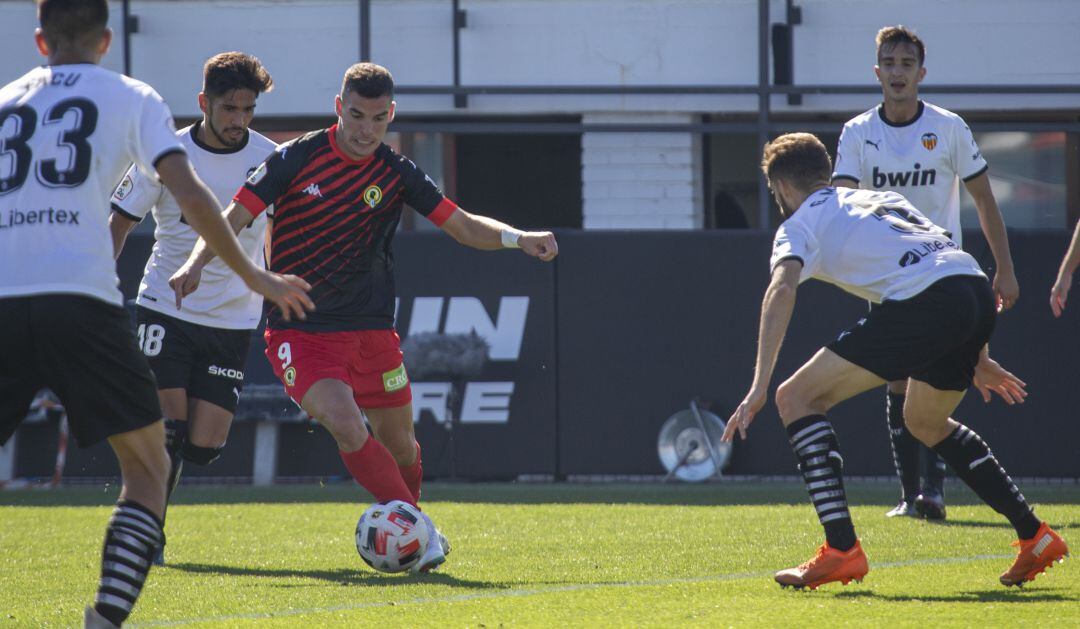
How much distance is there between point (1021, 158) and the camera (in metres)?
14.7

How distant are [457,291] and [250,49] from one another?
423 centimetres

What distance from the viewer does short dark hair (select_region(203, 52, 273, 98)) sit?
7105mm

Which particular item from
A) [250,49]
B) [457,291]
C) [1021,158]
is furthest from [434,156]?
[1021,158]

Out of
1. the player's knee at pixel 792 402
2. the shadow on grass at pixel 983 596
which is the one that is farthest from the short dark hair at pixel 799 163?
the shadow on grass at pixel 983 596

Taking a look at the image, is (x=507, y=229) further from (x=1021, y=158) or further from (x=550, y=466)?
(x=1021, y=158)

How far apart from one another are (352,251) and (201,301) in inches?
35.6

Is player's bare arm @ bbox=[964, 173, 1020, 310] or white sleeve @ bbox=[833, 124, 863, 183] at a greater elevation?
white sleeve @ bbox=[833, 124, 863, 183]

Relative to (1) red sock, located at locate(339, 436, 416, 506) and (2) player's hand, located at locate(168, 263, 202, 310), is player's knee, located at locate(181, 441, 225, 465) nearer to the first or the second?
(1) red sock, located at locate(339, 436, 416, 506)

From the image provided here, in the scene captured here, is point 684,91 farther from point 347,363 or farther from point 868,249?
point 868,249

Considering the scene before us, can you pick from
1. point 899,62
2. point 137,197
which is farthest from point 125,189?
point 899,62

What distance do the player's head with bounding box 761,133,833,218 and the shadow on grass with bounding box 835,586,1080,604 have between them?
5.08 ft

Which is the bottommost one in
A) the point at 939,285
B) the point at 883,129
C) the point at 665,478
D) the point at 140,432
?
the point at 665,478

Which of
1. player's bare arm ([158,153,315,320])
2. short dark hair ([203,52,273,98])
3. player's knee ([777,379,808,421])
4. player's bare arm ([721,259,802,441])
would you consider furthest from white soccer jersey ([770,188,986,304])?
short dark hair ([203,52,273,98])

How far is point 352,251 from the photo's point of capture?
700 cm
